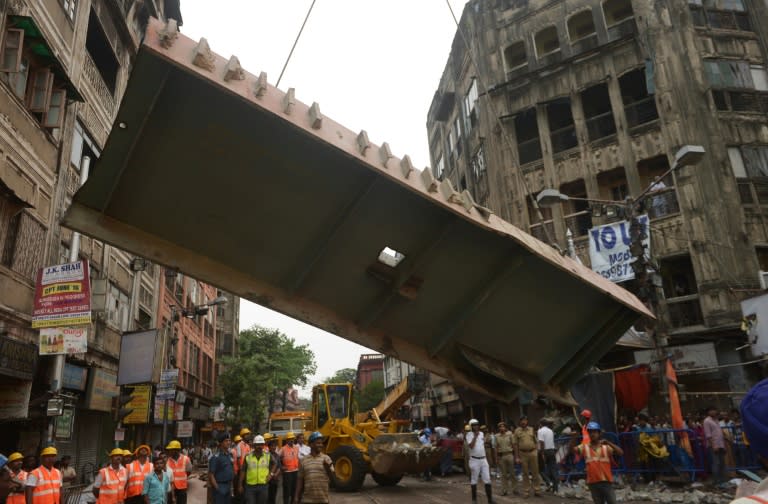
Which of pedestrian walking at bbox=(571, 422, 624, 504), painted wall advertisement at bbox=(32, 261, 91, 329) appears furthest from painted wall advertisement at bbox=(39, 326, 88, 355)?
pedestrian walking at bbox=(571, 422, 624, 504)

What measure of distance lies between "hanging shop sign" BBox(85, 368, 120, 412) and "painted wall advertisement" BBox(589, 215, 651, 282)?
616 inches

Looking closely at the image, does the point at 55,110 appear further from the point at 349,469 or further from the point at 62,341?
the point at 349,469

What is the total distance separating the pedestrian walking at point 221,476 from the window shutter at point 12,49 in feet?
30.2

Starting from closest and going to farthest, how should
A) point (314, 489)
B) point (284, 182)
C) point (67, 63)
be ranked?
point (284, 182)
point (314, 489)
point (67, 63)

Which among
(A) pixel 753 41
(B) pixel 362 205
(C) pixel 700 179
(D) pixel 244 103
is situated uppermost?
(A) pixel 753 41

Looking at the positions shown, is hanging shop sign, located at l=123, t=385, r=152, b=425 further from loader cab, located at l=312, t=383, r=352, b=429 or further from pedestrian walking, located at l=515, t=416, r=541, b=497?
pedestrian walking, located at l=515, t=416, r=541, b=497

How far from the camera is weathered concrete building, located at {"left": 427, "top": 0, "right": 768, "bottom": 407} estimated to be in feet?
64.0

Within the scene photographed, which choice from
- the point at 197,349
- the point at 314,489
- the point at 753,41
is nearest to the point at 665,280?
the point at 753,41

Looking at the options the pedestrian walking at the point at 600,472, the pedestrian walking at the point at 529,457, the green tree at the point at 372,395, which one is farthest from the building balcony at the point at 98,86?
the green tree at the point at 372,395

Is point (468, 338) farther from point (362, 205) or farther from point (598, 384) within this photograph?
point (598, 384)

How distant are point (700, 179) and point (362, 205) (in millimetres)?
20212

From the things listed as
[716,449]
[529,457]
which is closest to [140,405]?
[529,457]

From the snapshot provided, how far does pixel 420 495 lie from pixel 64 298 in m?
9.33

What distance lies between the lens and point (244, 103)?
3.84 metres
